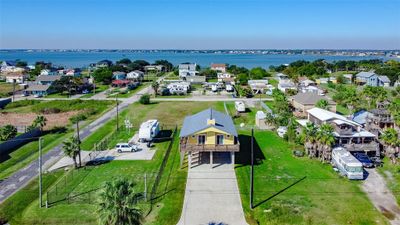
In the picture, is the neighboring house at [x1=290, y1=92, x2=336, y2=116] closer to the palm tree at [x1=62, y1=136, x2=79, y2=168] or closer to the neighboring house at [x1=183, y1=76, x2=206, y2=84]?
the palm tree at [x1=62, y1=136, x2=79, y2=168]

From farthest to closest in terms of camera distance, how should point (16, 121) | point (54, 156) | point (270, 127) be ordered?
point (16, 121) → point (270, 127) → point (54, 156)

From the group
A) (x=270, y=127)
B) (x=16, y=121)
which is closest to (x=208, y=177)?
(x=270, y=127)

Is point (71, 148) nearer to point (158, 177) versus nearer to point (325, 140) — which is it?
point (158, 177)

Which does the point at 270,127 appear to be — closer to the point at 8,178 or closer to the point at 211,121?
the point at 211,121

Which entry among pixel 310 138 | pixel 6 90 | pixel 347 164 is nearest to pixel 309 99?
pixel 310 138

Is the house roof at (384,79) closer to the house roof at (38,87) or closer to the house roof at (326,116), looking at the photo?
the house roof at (326,116)
